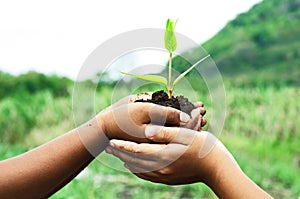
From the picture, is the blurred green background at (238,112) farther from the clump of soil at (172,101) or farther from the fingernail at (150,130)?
the fingernail at (150,130)

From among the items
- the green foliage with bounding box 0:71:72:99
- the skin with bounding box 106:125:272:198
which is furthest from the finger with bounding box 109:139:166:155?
the green foliage with bounding box 0:71:72:99

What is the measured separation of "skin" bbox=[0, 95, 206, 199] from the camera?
82 cm

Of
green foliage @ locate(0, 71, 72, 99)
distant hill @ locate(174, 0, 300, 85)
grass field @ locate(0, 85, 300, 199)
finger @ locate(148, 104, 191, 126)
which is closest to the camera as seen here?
finger @ locate(148, 104, 191, 126)

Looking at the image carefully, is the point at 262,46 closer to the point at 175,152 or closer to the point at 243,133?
the point at 243,133

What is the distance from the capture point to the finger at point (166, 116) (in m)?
0.81

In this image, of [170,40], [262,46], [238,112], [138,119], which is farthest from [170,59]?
[262,46]

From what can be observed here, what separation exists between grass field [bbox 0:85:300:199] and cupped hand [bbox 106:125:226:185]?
4.17ft

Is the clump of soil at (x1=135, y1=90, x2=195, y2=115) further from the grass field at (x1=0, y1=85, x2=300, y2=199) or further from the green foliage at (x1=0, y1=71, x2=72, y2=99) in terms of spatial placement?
the green foliage at (x1=0, y1=71, x2=72, y2=99)

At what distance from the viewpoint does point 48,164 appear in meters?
0.89

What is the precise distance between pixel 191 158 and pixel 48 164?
0.25 m

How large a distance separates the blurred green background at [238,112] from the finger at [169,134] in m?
0.16

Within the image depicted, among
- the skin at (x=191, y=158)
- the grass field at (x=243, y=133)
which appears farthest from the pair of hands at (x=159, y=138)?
the grass field at (x=243, y=133)

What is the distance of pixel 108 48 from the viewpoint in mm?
818

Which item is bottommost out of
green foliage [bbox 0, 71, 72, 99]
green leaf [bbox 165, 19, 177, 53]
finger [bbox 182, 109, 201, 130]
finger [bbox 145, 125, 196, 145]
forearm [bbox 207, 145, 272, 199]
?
green foliage [bbox 0, 71, 72, 99]
